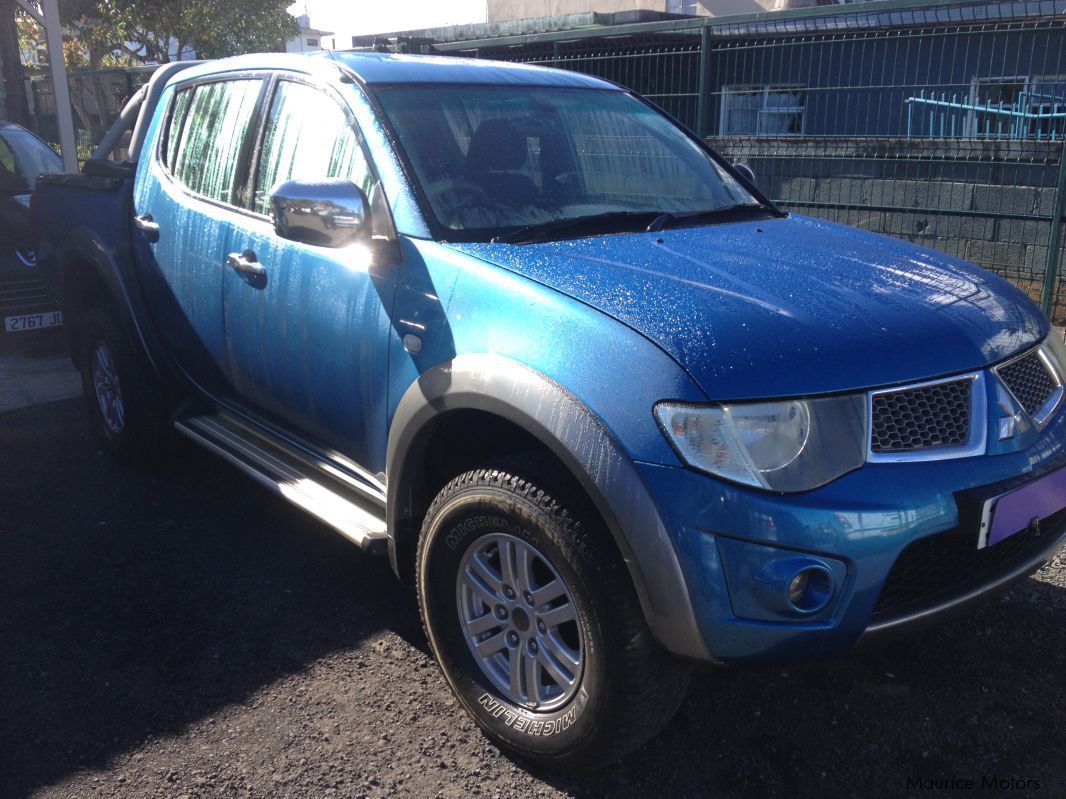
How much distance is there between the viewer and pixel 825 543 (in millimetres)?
2109

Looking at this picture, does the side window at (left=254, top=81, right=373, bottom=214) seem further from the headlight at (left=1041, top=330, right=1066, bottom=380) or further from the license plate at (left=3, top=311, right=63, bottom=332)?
the license plate at (left=3, top=311, right=63, bottom=332)

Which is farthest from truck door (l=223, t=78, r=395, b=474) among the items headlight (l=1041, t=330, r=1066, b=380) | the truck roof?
headlight (l=1041, t=330, r=1066, b=380)

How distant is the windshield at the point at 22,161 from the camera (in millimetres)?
7289

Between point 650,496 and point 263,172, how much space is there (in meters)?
2.19

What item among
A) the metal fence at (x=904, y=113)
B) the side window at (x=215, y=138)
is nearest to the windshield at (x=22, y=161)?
the side window at (x=215, y=138)

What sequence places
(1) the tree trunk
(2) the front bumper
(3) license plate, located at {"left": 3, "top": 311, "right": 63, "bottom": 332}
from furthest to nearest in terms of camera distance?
(1) the tree trunk, (3) license plate, located at {"left": 3, "top": 311, "right": 63, "bottom": 332}, (2) the front bumper

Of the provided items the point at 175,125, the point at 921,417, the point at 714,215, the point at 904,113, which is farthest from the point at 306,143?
the point at 904,113

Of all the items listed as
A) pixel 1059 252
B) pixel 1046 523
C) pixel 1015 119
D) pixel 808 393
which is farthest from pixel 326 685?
pixel 1015 119

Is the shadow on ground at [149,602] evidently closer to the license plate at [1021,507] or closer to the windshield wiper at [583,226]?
the windshield wiper at [583,226]

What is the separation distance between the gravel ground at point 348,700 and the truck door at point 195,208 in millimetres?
912

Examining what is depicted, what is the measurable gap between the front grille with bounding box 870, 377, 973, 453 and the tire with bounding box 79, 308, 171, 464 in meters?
3.45

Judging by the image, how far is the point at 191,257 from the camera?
3.93 m

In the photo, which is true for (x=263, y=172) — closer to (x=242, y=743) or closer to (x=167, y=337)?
(x=167, y=337)

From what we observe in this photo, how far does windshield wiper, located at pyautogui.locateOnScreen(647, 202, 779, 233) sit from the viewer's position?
318 cm
